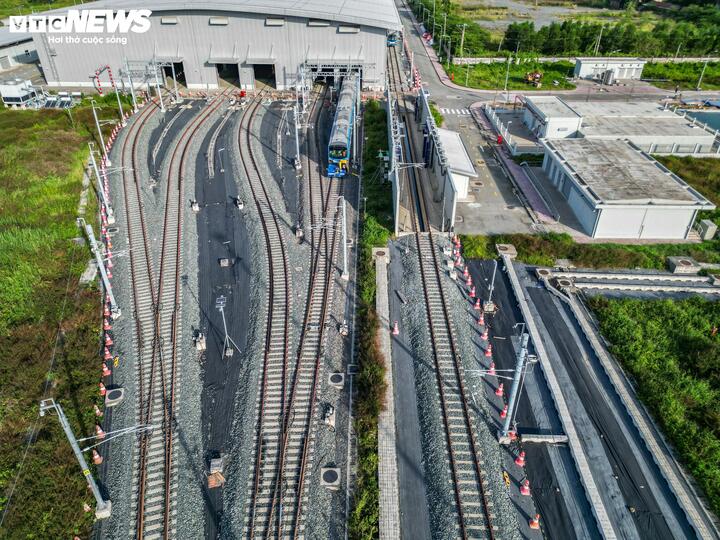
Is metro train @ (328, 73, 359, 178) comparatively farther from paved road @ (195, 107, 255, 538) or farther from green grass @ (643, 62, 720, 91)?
green grass @ (643, 62, 720, 91)

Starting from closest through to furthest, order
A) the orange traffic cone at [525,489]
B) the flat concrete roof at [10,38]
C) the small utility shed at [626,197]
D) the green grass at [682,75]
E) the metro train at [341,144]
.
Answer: the orange traffic cone at [525,489]
the small utility shed at [626,197]
the metro train at [341,144]
the green grass at [682,75]
the flat concrete roof at [10,38]

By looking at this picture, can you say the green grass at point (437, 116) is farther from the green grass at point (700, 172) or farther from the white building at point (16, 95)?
the white building at point (16, 95)

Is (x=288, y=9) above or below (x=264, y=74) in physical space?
above

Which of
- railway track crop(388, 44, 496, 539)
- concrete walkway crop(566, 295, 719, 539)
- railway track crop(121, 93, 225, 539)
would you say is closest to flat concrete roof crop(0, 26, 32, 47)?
railway track crop(121, 93, 225, 539)

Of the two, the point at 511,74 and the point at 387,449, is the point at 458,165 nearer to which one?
the point at 387,449

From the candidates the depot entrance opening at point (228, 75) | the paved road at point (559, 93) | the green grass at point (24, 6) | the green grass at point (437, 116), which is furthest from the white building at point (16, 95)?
the green grass at point (24, 6)

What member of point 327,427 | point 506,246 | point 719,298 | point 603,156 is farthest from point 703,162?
point 327,427

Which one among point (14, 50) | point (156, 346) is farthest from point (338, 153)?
point (14, 50)
